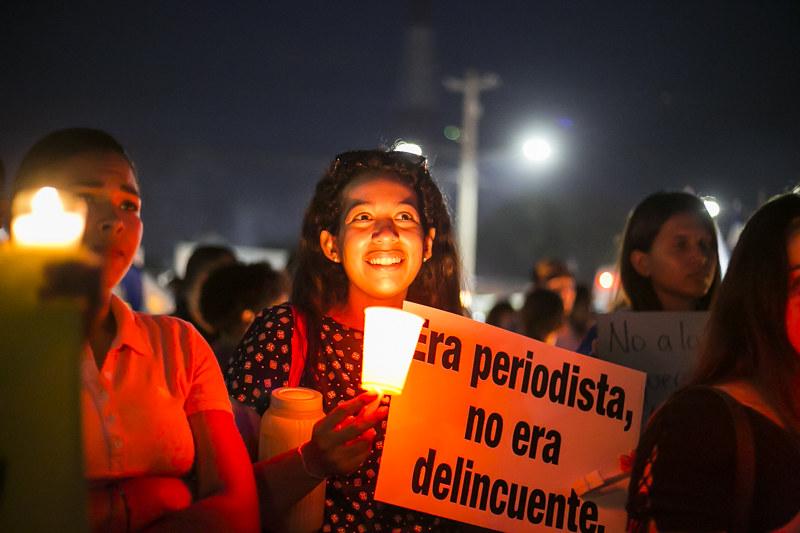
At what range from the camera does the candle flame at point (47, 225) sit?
90 cm

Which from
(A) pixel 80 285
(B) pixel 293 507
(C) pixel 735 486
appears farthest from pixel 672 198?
(A) pixel 80 285

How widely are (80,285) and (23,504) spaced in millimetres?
296

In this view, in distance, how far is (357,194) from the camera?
2.78 metres

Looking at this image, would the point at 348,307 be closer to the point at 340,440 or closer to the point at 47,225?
the point at 340,440

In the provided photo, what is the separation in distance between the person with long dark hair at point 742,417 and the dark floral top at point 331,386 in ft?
2.68

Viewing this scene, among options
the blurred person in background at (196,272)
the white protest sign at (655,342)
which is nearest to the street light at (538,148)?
the blurred person in background at (196,272)

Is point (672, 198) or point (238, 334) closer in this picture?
point (672, 198)

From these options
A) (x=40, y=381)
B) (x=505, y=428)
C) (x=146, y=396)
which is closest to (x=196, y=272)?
(x=505, y=428)

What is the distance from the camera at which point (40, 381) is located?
35.9 inches

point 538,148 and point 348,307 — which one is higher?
point 538,148

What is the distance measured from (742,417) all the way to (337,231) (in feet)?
5.39

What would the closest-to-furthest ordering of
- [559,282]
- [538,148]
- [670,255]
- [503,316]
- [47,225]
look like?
[47,225] < [670,255] < [503,316] < [559,282] < [538,148]

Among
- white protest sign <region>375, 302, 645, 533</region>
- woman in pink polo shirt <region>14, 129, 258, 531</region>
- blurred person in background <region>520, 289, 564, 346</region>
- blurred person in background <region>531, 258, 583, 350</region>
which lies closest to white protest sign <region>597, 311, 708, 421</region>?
white protest sign <region>375, 302, 645, 533</region>

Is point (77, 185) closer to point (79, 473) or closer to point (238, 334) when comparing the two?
point (79, 473)
